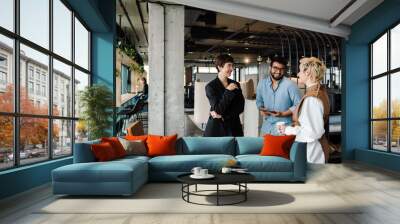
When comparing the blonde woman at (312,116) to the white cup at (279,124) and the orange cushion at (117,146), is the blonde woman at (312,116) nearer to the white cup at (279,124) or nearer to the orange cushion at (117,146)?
the white cup at (279,124)

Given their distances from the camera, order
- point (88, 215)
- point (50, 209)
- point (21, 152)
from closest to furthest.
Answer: point (88, 215)
point (50, 209)
point (21, 152)

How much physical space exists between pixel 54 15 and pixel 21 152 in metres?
2.55

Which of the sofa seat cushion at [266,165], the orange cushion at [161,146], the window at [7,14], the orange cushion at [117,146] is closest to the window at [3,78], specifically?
the window at [7,14]

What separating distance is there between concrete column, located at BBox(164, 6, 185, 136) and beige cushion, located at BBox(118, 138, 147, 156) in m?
2.19

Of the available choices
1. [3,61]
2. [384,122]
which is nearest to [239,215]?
[3,61]

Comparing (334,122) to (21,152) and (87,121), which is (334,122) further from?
(21,152)

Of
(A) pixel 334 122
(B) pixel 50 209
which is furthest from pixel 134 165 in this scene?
(A) pixel 334 122

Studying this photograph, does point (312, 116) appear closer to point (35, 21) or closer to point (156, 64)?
point (156, 64)

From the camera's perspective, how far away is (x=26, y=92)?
541 cm

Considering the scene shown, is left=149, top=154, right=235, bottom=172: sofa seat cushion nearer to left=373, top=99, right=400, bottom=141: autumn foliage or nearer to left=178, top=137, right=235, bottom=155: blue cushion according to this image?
left=178, top=137, right=235, bottom=155: blue cushion

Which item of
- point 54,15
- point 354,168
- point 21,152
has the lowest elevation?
point 354,168

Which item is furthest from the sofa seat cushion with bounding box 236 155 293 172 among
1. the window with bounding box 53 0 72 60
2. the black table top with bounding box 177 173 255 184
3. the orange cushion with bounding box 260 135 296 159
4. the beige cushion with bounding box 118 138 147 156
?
the window with bounding box 53 0 72 60

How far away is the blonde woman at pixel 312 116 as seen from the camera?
664cm

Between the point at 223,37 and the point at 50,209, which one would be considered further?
the point at 223,37
